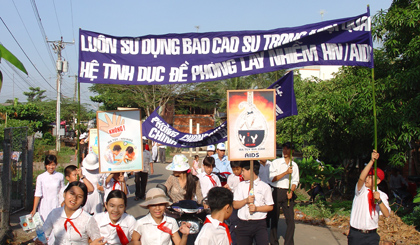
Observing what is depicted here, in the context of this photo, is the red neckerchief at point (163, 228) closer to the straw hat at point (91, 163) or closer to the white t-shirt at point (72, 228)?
the white t-shirt at point (72, 228)

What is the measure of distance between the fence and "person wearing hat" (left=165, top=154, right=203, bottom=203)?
11.3ft

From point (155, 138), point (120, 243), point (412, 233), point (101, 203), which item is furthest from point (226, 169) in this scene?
point (120, 243)

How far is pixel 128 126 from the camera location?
5965mm

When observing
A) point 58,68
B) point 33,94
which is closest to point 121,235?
point 58,68

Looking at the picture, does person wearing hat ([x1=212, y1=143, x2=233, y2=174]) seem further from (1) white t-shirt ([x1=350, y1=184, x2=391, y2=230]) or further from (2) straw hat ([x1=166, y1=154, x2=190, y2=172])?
(1) white t-shirt ([x1=350, y1=184, x2=391, y2=230])

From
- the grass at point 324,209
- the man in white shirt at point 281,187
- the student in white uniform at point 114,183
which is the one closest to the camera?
the student in white uniform at point 114,183

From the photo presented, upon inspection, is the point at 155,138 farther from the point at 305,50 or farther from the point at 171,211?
the point at 305,50

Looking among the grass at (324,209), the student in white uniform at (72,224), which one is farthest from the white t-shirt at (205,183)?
the grass at (324,209)

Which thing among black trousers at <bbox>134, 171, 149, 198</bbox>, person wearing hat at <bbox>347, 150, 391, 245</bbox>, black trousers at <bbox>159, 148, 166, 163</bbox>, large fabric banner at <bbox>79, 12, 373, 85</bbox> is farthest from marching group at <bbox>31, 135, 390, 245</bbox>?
black trousers at <bbox>159, 148, 166, 163</bbox>

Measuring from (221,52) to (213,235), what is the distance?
3115 millimetres

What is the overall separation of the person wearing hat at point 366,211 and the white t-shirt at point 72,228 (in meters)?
3.14

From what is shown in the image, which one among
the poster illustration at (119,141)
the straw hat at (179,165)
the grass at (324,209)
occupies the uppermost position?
the poster illustration at (119,141)

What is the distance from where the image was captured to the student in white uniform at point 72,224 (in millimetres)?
4152

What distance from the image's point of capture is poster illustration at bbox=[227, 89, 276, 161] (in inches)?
212
